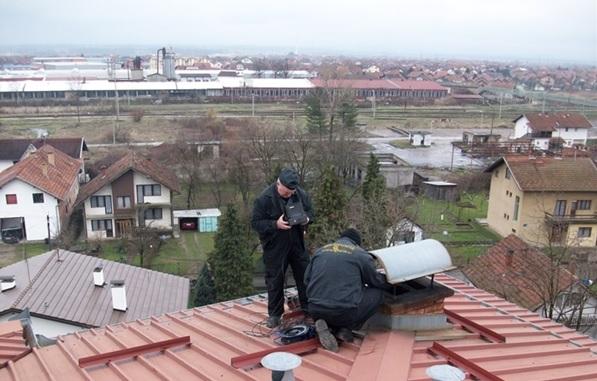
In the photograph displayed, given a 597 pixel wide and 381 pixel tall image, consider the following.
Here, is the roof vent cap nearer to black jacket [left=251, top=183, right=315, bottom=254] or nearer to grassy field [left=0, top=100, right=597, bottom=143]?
black jacket [left=251, top=183, right=315, bottom=254]

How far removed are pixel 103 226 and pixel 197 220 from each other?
4.84 metres

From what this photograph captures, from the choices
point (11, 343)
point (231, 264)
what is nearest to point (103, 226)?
point (231, 264)

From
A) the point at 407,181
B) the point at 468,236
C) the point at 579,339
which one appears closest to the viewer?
the point at 579,339

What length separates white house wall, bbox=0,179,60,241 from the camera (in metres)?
27.5

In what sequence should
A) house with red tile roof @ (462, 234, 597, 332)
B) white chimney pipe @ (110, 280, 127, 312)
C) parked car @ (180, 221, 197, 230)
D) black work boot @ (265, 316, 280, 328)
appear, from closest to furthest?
black work boot @ (265, 316, 280, 328) → white chimney pipe @ (110, 280, 127, 312) → house with red tile roof @ (462, 234, 597, 332) → parked car @ (180, 221, 197, 230)

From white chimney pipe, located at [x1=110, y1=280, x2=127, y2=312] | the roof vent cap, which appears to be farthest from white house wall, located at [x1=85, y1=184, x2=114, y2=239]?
the roof vent cap

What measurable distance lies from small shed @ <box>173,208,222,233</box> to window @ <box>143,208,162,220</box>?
0.90 meters

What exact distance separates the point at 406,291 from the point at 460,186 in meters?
32.4

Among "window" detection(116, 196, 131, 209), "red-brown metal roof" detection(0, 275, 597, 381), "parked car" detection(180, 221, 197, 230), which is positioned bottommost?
"parked car" detection(180, 221, 197, 230)

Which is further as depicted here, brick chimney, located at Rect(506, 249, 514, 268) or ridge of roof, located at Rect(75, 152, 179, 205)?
ridge of roof, located at Rect(75, 152, 179, 205)

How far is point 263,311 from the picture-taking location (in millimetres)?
7172

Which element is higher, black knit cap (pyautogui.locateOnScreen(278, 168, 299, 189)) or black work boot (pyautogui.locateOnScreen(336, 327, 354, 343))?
black knit cap (pyautogui.locateOnScreen(278, 168, 299, 189))

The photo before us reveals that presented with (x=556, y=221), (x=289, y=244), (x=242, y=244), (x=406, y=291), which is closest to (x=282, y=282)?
(x=289, y=244)

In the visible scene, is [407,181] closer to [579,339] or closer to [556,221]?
[556,221]
